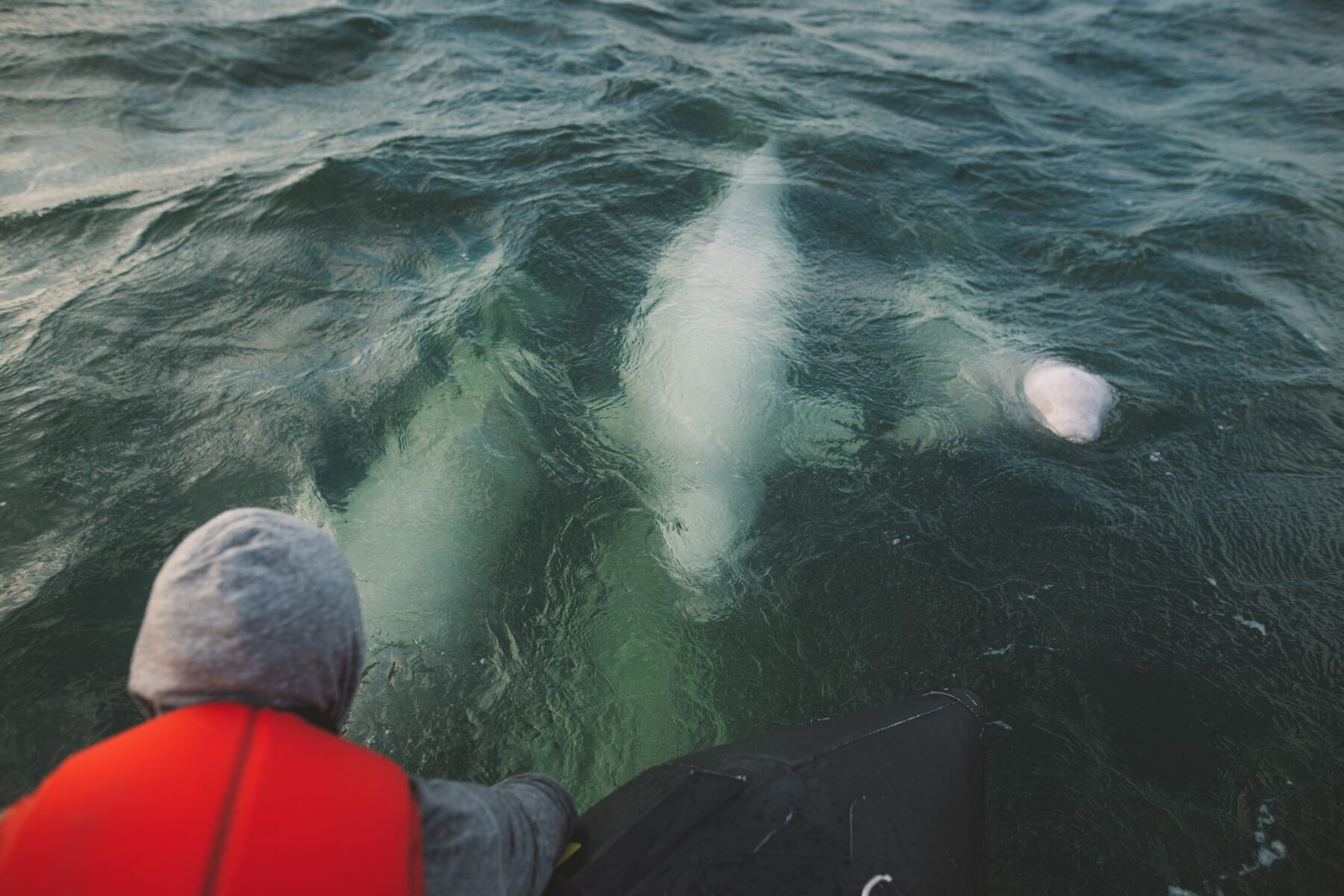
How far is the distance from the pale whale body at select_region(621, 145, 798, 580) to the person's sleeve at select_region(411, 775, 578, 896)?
212cm

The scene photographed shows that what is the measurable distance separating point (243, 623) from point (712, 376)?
4.06 metres

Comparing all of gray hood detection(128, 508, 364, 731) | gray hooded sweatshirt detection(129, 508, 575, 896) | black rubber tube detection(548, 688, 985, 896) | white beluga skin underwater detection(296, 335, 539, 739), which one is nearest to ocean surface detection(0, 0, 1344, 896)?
white beluga skin underwater detection(296, 335, 539, 739)

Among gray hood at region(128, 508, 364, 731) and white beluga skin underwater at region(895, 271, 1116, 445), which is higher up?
gray hood at region(128, 508, 364, 731)

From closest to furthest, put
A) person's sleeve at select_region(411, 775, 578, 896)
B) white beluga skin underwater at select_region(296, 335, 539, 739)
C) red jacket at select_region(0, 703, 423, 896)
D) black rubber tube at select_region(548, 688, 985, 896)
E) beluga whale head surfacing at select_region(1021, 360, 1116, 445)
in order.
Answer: red jacket at select_region(0, 703, 423, 896), person's sleeve at select_region(411, 775, 578, 896), black rubber tube at select_region(548, 688, 985, 896), white beluga skin underwater at select_region(296, 335, 539, 739), beluga whale head surfacing at select_region(1021, 360, 1116, 445)

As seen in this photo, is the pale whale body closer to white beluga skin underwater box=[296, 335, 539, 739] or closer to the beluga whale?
the beluga whale

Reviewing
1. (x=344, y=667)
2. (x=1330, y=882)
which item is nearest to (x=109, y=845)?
(x=344, y=667)

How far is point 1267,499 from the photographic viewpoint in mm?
4555

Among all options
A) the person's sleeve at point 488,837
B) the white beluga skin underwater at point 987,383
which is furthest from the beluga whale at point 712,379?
the person's sleeve at point 488,837

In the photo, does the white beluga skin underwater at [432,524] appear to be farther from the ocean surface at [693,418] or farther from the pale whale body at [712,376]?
the pale whale body at [712,376]

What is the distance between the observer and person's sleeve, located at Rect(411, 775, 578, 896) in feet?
5.20

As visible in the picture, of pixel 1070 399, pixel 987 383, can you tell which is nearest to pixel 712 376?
pixel 987 383

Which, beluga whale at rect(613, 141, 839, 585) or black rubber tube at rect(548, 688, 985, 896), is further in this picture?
beluga whale at rect(613, 141, 839, 585)

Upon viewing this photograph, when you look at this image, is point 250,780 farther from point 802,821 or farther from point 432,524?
point 432,524

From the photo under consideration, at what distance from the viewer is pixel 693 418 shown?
4.98 metres
